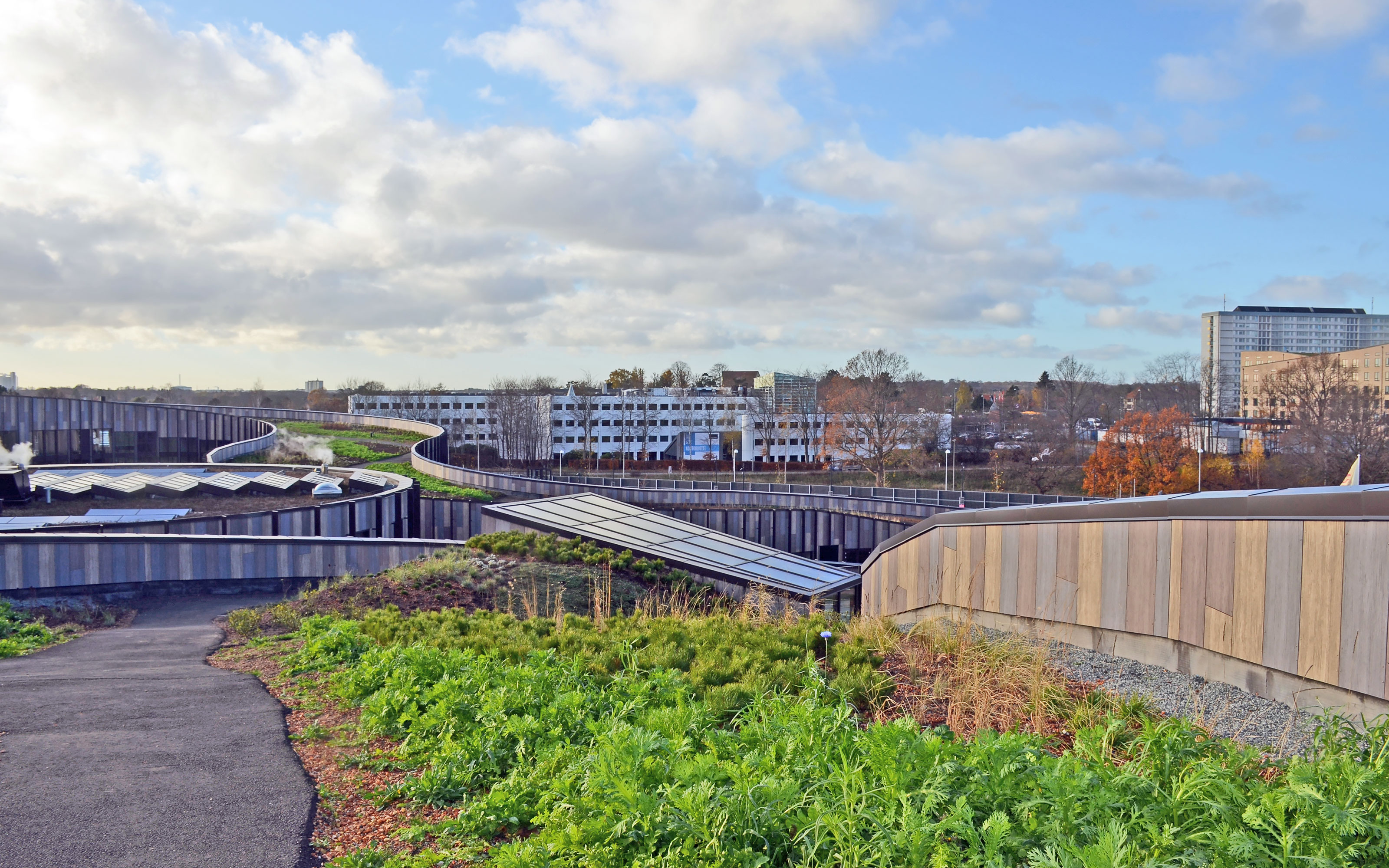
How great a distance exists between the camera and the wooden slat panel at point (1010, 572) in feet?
27.4

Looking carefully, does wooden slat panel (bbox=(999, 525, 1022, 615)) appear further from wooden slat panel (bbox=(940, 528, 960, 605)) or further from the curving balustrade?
wooden slat panel (bbox=(940, 528, 960, 605))

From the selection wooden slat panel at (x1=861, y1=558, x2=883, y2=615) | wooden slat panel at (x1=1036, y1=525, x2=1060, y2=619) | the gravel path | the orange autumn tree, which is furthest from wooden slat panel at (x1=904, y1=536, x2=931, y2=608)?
the orange autumn tree

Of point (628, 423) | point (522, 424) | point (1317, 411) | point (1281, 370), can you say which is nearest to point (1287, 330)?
point (1281, 370)

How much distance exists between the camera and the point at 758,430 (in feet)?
253

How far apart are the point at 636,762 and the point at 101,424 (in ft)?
165

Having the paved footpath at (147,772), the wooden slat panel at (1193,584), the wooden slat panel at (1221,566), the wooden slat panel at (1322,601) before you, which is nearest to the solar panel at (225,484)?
the paved footpath at (147,772)

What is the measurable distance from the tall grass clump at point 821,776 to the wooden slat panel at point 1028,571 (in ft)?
4.88

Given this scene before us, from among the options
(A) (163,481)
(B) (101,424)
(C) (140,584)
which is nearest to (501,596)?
(C) (140,584)

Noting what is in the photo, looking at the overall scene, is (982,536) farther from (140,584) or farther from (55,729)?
(140,584)

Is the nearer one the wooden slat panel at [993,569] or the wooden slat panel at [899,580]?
the wooden slat panel at [993,569]

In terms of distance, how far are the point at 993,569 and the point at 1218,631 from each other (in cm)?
331

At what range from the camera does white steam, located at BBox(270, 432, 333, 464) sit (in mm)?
35312

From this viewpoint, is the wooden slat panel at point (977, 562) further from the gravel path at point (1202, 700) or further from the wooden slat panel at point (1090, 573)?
the gravel path at point (1202, 700)

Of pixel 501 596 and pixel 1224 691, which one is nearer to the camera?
pixel 1224 691
